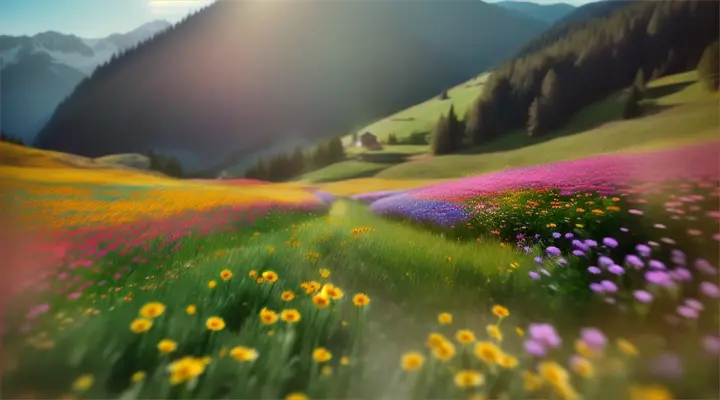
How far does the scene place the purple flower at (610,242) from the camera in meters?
1.56

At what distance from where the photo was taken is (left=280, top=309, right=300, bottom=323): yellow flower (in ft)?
4.35

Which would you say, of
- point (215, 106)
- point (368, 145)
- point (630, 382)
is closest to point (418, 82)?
point (368, 145)

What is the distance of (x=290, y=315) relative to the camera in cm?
134

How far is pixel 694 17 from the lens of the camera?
6.27 feet

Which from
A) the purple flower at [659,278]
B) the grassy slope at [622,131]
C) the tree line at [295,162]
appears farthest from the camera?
the tree line at [295,162]

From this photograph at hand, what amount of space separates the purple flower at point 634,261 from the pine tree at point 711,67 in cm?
112

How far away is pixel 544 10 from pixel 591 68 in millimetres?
460

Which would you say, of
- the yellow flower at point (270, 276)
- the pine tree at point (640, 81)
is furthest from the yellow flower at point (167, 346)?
the pine tree at point (640, 81)

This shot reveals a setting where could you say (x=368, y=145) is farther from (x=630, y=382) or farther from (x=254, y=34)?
(x=630, y=382)

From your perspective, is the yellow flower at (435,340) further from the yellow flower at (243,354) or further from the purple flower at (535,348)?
the yellow flower at (243,354)

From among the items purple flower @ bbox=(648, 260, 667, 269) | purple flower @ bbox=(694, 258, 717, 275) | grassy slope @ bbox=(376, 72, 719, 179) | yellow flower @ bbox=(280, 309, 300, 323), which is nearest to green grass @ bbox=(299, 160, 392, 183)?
grassy slope @ bbox=(376, 72, 719, 179)

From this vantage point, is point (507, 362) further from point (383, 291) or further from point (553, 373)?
point (383, 291)

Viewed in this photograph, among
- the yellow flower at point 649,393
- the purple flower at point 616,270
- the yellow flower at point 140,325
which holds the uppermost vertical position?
the purple flower at point 616,270

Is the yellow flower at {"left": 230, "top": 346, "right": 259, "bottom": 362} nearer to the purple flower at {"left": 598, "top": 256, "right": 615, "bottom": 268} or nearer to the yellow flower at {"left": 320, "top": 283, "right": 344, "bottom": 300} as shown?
the yellow flower at {"left": 320, "top": 283, "right": 344, "bottom": 300}
